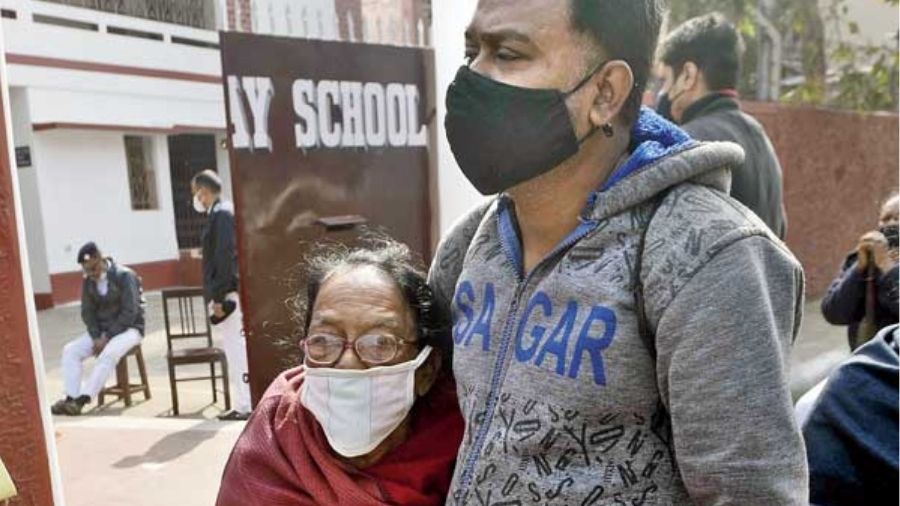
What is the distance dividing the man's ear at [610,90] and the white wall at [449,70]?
1543mm

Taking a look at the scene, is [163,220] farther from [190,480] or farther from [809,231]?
[809,231]

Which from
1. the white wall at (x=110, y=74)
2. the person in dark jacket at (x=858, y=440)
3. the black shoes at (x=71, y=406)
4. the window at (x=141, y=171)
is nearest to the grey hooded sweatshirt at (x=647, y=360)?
the person in dark jacket at (x=858, y=440)

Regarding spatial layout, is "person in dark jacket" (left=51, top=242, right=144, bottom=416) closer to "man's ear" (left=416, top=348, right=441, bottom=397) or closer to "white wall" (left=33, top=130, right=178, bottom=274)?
"white wall" (left=33, top=130, right=178, bottom=274)

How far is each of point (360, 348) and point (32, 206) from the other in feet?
26.2

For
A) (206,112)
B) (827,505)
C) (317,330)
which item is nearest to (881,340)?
(827,505)

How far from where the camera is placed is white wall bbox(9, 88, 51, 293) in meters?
7.94

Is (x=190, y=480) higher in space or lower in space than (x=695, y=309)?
lower

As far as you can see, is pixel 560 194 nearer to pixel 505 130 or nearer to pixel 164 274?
pixel 505 130

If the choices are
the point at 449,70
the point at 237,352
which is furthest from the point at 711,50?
the point at 237,352

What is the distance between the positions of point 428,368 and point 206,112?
881 centimetres

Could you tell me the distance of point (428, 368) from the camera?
1.36 m

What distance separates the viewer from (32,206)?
8.02 metres

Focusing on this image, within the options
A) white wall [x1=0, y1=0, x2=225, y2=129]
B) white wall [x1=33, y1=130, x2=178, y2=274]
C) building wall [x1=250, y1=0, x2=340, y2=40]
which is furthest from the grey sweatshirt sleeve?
white wall [x1=33, y1=130, x2=178, y2=274]

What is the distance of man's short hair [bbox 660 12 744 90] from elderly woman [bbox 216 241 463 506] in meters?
1.64
